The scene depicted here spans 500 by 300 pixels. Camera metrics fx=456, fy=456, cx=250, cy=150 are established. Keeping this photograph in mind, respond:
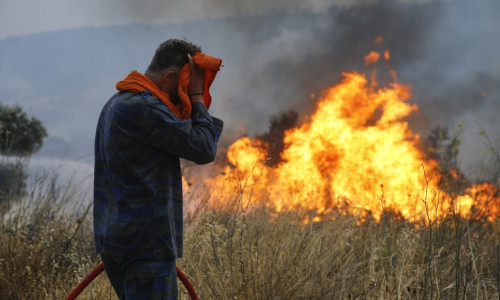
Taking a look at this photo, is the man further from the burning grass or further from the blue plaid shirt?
the burning grass

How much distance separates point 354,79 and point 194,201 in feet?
19.5

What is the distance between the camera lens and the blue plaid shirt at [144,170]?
2.03 metres

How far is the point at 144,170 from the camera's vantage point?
2.06 m

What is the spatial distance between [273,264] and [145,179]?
6.10 ft

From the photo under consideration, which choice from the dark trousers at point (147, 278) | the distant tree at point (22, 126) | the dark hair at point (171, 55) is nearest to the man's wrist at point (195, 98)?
the dark hair at point (171, 55)

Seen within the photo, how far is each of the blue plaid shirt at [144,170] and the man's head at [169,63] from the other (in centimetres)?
16

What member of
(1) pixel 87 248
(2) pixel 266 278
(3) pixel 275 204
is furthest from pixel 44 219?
(2) pixel 266 278

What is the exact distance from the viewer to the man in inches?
80.4

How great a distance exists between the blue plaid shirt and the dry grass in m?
1.16

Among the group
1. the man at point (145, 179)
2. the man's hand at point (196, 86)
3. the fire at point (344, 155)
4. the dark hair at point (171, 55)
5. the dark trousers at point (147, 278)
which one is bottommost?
the dark trousers at point (147, 278)

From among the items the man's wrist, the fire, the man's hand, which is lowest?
the man's wrist

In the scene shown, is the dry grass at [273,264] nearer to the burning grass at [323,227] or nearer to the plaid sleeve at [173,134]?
the burning grass at [323,227]

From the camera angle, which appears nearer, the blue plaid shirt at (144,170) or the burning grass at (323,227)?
the blue plaid shirt at (144,170)

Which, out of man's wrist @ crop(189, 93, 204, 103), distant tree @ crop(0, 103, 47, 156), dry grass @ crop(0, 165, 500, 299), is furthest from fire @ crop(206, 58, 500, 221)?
distant tree @ crop(0, 103, 47, 156)
